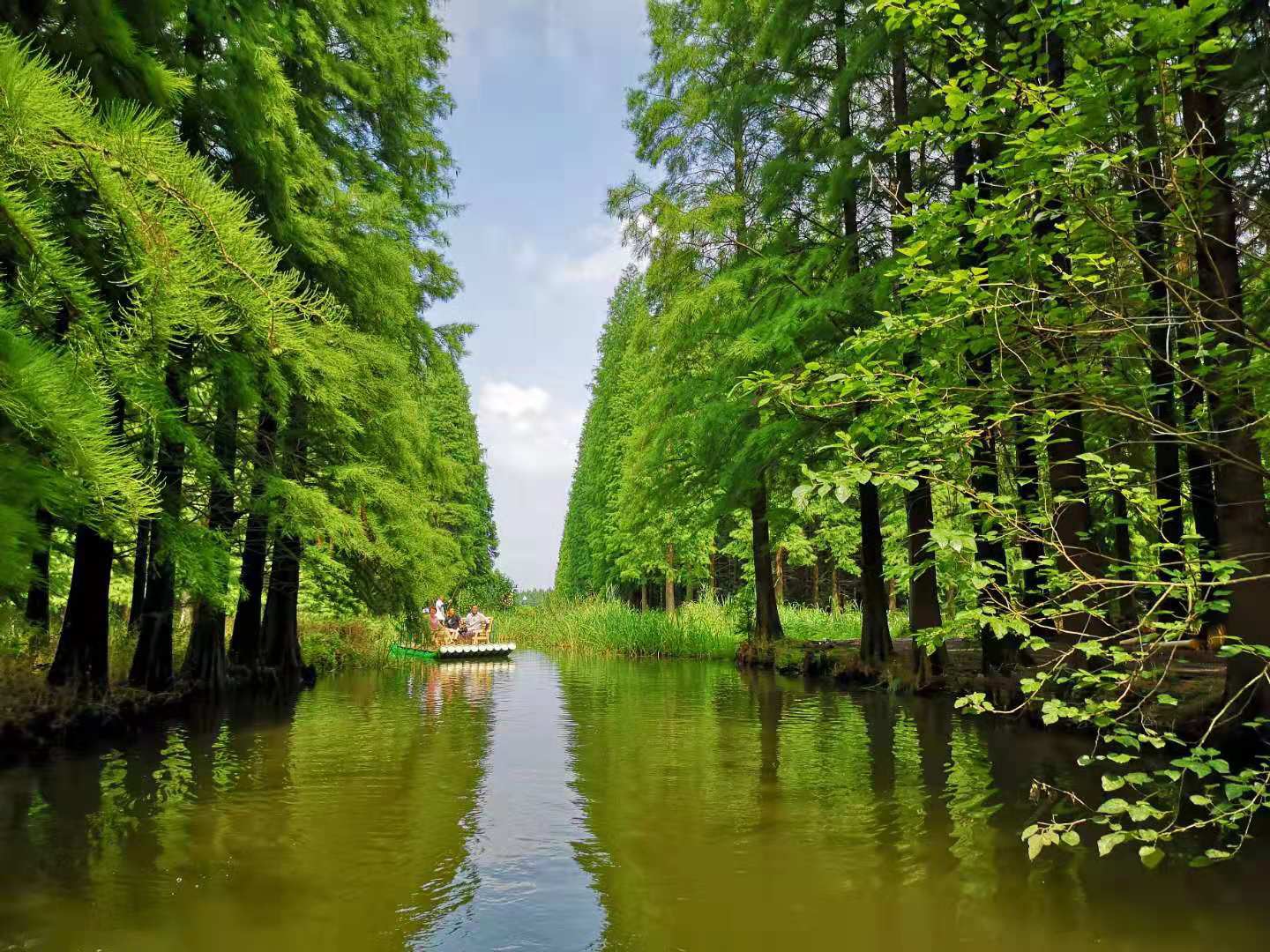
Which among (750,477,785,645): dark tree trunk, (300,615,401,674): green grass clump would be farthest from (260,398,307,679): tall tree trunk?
(750,477,785,645): dark tree trunk

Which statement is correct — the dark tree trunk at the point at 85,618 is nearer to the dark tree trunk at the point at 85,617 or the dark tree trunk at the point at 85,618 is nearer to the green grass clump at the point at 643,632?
the dark tree trunk at the point at 85,617

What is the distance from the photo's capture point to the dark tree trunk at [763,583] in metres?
20.5

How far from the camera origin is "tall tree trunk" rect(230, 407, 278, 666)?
1277 cm

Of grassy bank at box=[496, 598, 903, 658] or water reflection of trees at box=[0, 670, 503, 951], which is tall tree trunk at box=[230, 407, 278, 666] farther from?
grassy bank at box=[496, 598, 903, 658]

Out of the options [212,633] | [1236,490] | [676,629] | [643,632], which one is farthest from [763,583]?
[1236,490]

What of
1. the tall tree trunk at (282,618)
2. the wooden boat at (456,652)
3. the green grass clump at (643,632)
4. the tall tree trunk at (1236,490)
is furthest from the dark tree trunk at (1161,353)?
the wooden boat at (456,652)

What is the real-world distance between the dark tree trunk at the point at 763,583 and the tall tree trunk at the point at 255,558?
34.9 ft

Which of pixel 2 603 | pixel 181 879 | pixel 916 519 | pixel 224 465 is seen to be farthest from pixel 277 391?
pixel 916 519

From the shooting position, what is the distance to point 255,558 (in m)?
15.6

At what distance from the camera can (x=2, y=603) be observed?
16.5ft

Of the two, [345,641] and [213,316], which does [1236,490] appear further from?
[345,641]

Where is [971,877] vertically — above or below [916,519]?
below

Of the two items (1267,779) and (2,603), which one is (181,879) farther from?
(1267,779)

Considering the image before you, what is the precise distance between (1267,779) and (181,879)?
6.07m
